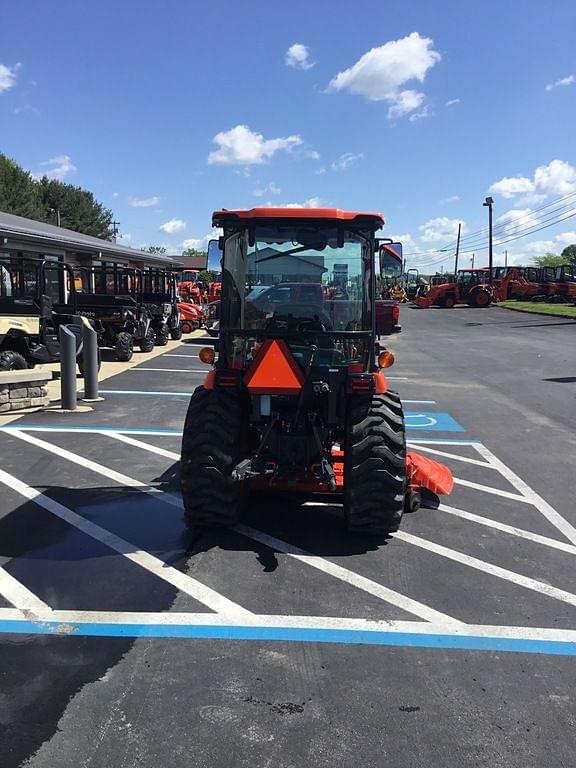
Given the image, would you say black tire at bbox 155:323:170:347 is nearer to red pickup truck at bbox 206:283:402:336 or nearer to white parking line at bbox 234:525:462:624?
red pickup truck at bbox 206:283:402:336

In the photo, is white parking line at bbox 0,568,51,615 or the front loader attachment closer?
white parking line at bbox 0,568,51,615

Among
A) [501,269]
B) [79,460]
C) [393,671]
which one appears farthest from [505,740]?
[501,269]

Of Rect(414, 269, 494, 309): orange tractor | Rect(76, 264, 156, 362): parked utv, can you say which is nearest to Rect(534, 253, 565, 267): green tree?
Rect(414, 269, 494, 309): orange tractor

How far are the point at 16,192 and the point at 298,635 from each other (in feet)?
Result: 185

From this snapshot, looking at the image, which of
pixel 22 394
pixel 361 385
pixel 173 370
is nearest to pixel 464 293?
pixel 173 370

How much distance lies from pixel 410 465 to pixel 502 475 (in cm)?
169

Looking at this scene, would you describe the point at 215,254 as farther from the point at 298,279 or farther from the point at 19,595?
the point at 19,595

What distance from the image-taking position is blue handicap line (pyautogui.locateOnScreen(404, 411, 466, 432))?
894cm

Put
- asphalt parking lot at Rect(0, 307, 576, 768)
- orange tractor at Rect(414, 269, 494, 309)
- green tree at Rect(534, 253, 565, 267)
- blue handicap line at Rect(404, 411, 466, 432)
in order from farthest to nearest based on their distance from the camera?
green tree at Rect(534, 253, 565, 267) → orange tractor at Rect(414, 269, 494, 309) → blue handicap line at Rect(404, 411, 466, 432) → asphalt parking lot at Rect(0, 307, 576, 768)

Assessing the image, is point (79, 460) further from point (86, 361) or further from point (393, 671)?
point (393, 671)

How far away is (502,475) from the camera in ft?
21.9

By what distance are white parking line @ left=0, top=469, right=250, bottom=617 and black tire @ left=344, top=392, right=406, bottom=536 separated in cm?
127

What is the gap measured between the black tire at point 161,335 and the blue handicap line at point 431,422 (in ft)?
37.7

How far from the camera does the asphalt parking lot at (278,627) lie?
2.62 metres
